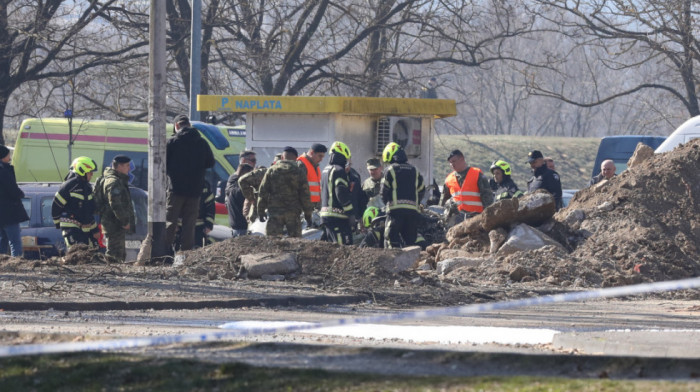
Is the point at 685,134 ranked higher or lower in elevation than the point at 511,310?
higher

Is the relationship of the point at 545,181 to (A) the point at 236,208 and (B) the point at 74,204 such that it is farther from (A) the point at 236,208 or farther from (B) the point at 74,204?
(B) the point at 74,204

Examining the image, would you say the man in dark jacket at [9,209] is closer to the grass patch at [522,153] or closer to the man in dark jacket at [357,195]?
the man in dark jacket at [357,195]

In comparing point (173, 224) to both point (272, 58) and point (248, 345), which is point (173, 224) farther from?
point (272, 58)

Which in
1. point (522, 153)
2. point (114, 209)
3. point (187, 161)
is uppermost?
point (522, 153)

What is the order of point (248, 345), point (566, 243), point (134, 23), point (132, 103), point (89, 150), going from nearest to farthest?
point (248, 345) < point (566, 243) < point (89, 150) < point (134, 23) < point (132, 103)

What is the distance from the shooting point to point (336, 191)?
1348 centimetres

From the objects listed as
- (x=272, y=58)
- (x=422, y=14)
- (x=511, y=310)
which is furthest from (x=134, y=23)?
(x=511, y=310)

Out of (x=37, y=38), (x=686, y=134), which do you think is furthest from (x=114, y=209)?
(x=37, y=38)

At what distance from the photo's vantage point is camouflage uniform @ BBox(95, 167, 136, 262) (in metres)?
12.9

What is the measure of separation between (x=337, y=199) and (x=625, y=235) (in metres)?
3.73

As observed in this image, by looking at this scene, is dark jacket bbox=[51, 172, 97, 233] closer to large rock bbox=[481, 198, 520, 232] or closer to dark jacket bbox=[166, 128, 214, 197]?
dark jacket bbox=[166, 128, 214, 197]

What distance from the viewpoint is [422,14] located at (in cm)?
2583

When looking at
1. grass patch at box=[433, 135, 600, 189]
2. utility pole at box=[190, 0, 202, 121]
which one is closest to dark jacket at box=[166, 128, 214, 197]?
utility pole at box=[190, 0, 202, 121]

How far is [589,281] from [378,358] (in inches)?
289
